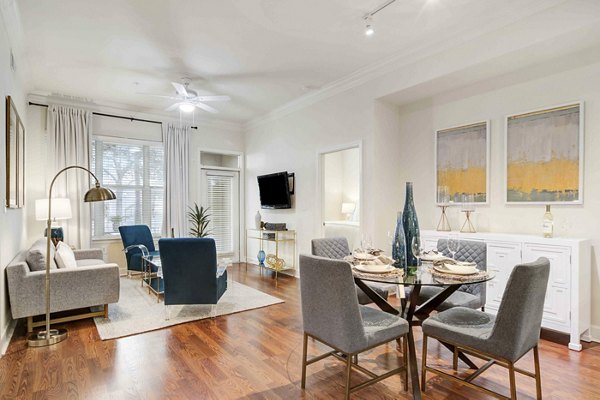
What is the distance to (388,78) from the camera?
438cm

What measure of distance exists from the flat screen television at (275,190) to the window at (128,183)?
195 centimetres

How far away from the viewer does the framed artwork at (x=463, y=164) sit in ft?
13.1

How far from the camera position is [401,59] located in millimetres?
4129

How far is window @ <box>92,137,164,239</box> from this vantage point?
19.6ft

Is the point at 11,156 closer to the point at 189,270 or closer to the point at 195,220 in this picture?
the point at 189,270

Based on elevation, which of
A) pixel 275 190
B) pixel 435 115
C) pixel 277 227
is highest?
pixel 435 115

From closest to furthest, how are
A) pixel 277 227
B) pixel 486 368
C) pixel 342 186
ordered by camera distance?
pixel 486 368, pixel 277 227, pixel 342 186

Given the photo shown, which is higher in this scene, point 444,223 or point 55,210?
point 55,210

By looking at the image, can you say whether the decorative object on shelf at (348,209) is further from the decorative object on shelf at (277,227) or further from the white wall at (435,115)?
the decorative object on shelf at (277,227)

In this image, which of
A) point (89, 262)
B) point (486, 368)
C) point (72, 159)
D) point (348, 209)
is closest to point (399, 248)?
point (486, 368)

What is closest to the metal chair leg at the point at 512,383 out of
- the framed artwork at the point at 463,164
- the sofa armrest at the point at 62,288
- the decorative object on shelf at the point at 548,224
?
the decorative object on shelf at the point at 548,224

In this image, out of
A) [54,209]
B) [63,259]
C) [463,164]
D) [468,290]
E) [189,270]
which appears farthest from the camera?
[54,209]

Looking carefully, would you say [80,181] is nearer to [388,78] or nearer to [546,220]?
Answer: [388,78]

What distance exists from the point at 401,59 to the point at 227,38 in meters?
2.08
